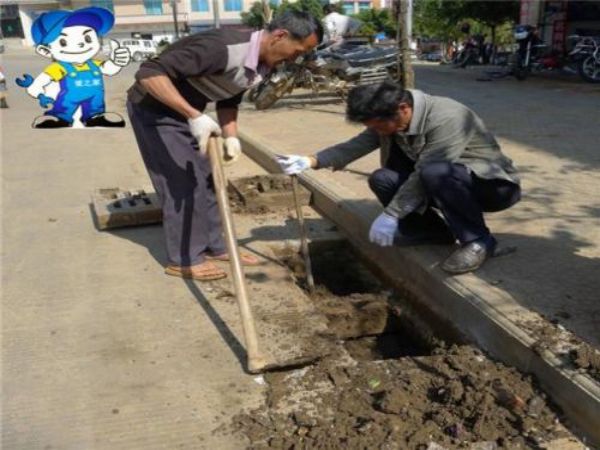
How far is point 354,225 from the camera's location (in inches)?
169

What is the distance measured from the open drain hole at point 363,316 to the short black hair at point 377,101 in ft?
3.54

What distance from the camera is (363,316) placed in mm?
3510

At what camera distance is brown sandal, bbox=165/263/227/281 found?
3652 mm

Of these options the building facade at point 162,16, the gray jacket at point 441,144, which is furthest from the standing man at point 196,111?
the building facade at point 162,16

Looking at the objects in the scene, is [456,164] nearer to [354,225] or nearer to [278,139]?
[354,225]

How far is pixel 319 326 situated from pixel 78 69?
12.7 feet

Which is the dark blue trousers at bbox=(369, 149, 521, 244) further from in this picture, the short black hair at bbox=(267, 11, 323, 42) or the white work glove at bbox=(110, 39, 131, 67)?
the white work glove at bbox=(110, 39, 131, 67)

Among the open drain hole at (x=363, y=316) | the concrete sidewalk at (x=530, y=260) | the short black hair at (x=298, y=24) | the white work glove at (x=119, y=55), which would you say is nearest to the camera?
the concrete sidewalk at (x=530, y=260)

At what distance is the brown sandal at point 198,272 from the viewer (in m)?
3.65

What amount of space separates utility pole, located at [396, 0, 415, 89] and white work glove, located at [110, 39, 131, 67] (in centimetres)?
259

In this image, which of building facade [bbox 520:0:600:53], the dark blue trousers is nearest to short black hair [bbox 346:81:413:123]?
the dark blue trousers

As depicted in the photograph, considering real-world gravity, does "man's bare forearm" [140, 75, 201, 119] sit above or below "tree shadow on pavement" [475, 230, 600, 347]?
above

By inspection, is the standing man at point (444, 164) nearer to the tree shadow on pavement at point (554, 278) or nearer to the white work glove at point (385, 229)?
the white work glove at point (385, 229)

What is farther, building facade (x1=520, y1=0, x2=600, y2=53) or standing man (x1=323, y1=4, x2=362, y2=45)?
building facade (x1=520, y1=0, x2=600, y2=53)
